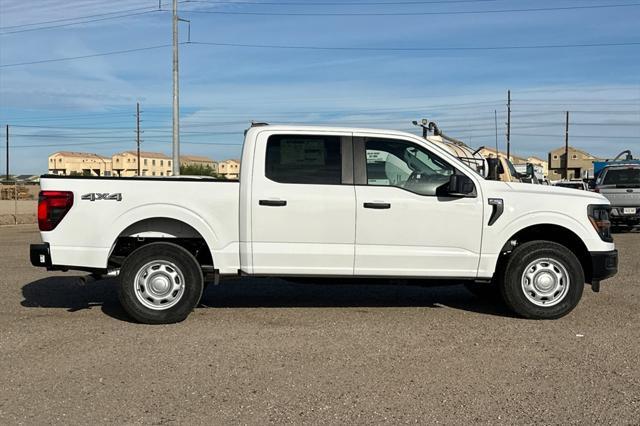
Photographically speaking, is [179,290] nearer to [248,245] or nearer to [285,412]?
[248,245]

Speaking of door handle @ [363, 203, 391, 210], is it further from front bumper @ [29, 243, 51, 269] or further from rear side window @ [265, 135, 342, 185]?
front bumper @ [29, 243, 51, 269]

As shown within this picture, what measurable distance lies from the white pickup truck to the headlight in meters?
0.04

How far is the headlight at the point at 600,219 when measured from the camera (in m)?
6.84

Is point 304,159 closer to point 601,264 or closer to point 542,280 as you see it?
point 542,280

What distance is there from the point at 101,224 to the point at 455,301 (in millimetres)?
4396

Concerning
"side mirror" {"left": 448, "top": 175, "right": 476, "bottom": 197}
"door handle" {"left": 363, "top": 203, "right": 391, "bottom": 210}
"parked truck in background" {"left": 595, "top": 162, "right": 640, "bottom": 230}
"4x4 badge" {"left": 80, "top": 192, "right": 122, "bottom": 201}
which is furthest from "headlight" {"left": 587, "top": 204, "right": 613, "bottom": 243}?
"parked truck in background" {"left": 595, "top": 162, "right": 640, "bottom": 230}

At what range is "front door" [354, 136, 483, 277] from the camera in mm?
6594

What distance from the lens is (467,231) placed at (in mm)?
6680

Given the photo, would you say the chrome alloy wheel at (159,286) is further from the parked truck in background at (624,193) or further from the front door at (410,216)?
the parked truck in background at (624,193)

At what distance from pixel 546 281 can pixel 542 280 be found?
0.05 metres

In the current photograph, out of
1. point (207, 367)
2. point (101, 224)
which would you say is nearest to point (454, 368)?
point (207, 367)

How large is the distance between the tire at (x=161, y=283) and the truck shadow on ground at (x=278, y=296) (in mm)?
420

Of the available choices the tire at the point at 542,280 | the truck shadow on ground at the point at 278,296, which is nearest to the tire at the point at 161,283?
the truck shadow on ground at the point at 278,296

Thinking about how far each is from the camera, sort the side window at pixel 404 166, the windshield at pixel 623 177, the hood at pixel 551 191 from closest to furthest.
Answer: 1. the side window at pixel 404 166
2. the hood at pixel 551 191
3. the windshield at pixel 623 177
